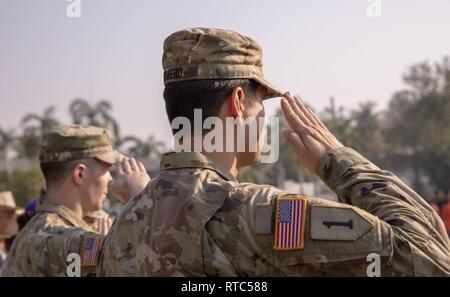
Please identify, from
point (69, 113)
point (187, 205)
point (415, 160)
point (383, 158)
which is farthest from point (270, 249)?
point (383, 158)

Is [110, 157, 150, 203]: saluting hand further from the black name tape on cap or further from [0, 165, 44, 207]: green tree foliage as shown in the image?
[0, 165, 44, 207]: green tree foliage

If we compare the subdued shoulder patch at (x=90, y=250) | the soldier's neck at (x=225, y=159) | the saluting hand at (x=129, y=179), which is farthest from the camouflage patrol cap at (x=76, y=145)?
the soldier's neck at (x=225, y=159)

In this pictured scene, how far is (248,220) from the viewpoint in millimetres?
2207

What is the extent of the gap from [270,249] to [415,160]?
52716 mm

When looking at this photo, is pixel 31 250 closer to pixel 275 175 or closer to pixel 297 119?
pixel 297 119

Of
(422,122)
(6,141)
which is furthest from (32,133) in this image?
(422,122)

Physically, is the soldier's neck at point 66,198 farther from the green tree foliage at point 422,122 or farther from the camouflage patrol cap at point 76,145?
the green tree foliage at point 422,122

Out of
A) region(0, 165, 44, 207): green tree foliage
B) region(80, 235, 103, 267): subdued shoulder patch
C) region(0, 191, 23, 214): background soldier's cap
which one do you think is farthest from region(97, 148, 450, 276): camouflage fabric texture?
region(0, 165, 44, 207): green tree foliage

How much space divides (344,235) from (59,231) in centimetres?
196

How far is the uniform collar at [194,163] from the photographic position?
2.38 meters

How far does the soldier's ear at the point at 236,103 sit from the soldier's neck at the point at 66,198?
1.96 metres

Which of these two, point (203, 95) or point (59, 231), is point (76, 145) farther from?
point (203, 95)

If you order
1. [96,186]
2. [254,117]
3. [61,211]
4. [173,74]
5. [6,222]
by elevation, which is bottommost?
[6,222]
